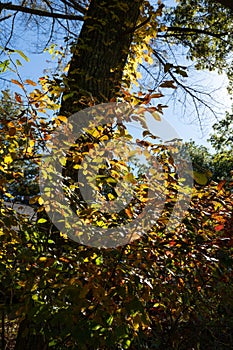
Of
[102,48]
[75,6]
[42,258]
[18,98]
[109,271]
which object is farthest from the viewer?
[75,6]

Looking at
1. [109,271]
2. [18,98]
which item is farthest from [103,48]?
[109,271]

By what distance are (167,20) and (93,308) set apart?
7790 millimetres

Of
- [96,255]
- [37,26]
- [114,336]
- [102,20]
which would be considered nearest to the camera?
[114,336]

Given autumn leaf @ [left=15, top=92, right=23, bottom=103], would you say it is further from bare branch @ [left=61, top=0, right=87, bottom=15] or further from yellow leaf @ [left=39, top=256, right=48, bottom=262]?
bare branch @ [left=61, top=0, right=87, bottom=15]

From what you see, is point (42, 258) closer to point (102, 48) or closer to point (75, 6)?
→ point (102, 48)

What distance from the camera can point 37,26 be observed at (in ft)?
20.7

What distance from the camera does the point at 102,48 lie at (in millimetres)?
3705

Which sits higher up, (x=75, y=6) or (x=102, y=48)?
(x=75, y=6)

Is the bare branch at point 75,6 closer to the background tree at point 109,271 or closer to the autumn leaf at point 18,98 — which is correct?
the background tree at point 109,271

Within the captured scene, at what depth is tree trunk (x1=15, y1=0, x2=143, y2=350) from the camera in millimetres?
3543

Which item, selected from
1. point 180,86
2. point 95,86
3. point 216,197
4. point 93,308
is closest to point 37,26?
point 180,86

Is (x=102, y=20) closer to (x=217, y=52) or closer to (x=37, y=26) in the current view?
(x=37, y=26)

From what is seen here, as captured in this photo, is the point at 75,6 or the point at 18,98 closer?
the point at 18,98

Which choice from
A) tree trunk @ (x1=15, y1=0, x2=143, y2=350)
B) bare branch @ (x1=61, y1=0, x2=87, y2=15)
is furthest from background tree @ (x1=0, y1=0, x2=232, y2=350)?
bare branch @ (x1=61, y1=0, x2=87, y2=15)
